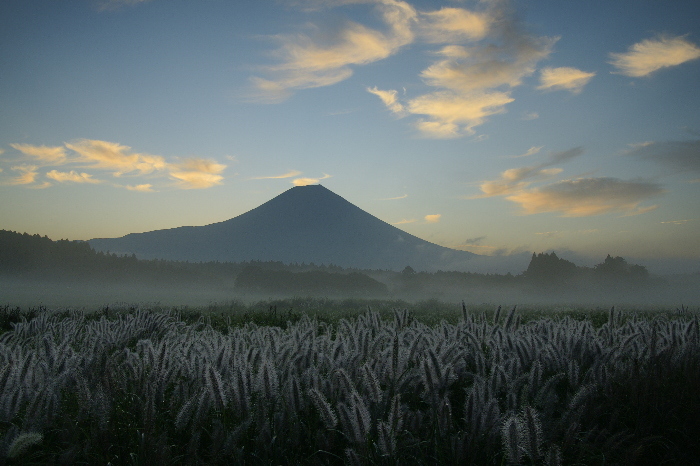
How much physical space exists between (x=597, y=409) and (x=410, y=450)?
1271 mm

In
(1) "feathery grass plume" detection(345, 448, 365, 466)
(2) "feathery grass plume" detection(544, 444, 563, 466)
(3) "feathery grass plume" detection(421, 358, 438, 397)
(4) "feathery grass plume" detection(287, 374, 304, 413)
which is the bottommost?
(1) "feathery grass plume" detection(345, 448, 365, 466)

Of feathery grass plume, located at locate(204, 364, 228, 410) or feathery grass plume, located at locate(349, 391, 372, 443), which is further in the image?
feathery grass plume, located at locate(204, 364, 228, 410)

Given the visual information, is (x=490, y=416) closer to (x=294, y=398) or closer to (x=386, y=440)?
(x=386, y=440)

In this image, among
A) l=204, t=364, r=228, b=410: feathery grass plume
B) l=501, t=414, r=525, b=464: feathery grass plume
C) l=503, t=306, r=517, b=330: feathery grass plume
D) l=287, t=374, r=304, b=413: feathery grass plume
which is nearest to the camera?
l=501, t=414, r=525, b=464: feathery grass plume

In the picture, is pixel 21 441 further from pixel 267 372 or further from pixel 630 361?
pixel 630 361

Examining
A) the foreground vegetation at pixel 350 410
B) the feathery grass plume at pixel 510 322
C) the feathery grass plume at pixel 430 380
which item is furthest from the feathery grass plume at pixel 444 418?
the feathery grass plume at pixel 510 322

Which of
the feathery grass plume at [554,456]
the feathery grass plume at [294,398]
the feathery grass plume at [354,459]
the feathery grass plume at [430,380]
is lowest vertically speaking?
the feathery grass plume at [354,459]

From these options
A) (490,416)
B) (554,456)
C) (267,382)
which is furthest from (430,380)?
(267,382)

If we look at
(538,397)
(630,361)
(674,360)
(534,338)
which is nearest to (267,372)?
(538,397)

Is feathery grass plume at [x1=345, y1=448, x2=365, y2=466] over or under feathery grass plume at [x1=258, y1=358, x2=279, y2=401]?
under

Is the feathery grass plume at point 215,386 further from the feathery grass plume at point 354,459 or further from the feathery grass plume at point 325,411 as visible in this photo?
the feathery grass plume at point 354,459

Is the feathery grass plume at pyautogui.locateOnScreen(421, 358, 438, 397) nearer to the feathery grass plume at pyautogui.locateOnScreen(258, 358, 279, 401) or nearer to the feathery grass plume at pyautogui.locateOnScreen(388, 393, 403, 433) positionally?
the feathery grass plume at pyautogui.locateOnScreen(388, 393, 403, 433)

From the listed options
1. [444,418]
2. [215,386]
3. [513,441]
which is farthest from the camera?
[215,386]

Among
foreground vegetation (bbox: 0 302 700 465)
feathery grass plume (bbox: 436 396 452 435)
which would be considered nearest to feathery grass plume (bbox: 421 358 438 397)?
foreground vegetation (bbox: 0 302 700 465)
